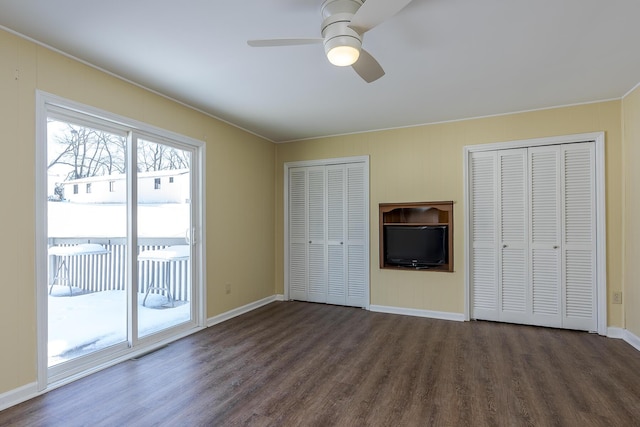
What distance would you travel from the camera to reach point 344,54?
194 centimetres

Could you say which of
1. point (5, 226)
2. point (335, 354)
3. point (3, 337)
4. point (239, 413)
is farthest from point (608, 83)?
point (3, 337)

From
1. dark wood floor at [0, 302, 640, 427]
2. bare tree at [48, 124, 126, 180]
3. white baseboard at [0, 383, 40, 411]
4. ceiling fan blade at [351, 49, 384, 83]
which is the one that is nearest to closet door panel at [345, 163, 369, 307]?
dark wood floor at [0, 302, 640, 427]

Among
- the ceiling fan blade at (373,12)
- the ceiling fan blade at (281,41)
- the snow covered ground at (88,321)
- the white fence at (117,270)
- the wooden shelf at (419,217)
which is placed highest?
the ceiling fan blade at (373,12)

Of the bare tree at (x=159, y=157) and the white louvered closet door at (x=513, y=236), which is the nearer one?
the bare tree at (x=159, y=157)

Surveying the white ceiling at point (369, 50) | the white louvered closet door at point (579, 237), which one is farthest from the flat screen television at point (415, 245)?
the white ceiling at point (369, 50)

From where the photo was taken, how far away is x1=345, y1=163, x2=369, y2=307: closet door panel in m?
4.80

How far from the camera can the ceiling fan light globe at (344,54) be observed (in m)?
1.92

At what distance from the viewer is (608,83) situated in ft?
10.4

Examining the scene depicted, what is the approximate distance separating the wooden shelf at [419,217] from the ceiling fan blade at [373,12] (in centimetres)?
286

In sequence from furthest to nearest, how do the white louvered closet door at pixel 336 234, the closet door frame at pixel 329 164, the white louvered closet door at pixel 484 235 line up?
the white louvered closet door at pixel 336 234, the closet door frame at pixel 329 164, the white louvered closet door at pixel 484 235

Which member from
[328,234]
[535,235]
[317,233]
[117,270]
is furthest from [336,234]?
[117,270]

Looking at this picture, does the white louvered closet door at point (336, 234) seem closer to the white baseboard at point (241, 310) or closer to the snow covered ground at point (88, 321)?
the white baseboard at point (241, 310)

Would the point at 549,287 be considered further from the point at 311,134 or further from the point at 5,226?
the point at 5,226

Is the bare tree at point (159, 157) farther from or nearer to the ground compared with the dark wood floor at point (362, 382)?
farther from the ground
